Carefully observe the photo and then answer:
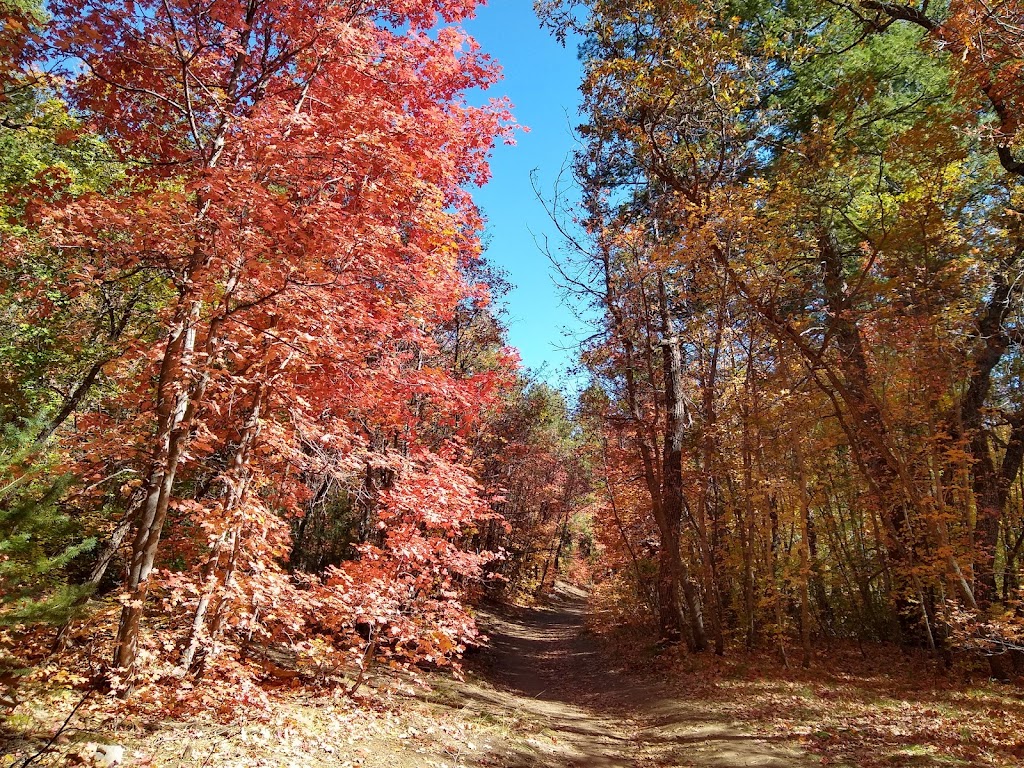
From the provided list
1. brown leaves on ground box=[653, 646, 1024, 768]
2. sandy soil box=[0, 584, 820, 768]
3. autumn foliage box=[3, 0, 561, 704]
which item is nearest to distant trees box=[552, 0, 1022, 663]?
brown leaves on ground box=[653, 646, 1024, 768]

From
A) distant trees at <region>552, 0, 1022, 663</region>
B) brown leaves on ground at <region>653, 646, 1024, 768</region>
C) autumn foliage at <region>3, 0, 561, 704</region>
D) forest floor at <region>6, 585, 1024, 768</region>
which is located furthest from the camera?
distant trees at <region>552, 0, 1022, 663</region>

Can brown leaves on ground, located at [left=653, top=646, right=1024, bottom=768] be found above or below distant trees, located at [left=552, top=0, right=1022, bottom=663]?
below

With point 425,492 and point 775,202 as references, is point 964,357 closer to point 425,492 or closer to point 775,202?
point 775,202

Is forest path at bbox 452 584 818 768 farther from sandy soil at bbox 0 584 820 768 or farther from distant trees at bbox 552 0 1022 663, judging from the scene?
distant trees at bbox 552 0 1022 663

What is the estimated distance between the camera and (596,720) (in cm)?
1017

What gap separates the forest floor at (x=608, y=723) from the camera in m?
4.71

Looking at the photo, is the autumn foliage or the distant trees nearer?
the autumn foliage

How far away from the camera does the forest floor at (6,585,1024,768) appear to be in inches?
185

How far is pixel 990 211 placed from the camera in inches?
394

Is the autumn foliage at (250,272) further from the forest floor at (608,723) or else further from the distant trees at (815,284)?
the distant trees at (815,284)

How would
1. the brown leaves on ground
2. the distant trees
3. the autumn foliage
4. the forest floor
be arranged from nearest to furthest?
the forest floor, the autumn foliage, the brown leaves on ground, the distant trees

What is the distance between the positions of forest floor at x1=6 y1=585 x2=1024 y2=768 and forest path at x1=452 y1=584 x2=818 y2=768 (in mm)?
44

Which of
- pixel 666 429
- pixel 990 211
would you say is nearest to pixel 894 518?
pixel 666 429

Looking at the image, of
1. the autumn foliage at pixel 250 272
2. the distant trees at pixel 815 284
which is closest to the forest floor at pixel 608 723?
the autumn foliage at pixel 250 272
